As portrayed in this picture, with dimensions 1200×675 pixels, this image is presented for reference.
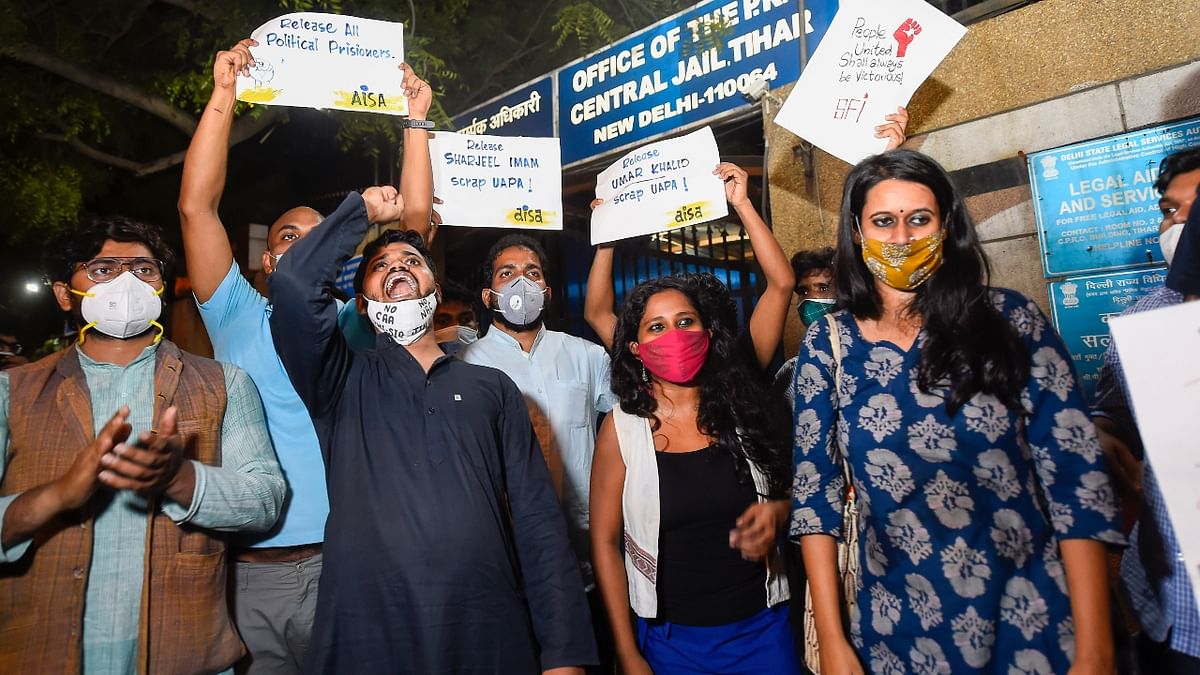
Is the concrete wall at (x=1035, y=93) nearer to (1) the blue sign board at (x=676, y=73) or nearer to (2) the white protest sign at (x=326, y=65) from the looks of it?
(1) the blue sign board at (x=676, y=73)

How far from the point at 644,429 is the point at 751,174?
3.93m

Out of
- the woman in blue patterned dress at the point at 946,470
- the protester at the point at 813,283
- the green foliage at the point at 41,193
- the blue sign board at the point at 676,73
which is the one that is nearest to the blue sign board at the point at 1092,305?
the protester at the point at 813,283

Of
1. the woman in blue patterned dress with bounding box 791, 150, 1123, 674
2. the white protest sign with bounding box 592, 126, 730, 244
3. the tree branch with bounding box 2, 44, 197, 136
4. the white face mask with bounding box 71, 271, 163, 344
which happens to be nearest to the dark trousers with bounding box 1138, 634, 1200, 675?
the woman in blue patterned dress with bounding box 791, 150, 1123, 674

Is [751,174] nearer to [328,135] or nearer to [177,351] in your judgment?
[177,351]

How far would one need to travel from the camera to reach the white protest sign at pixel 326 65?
3.23 m

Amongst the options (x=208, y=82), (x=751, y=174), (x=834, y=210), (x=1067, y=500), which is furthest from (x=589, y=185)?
(x=1067, y=500)

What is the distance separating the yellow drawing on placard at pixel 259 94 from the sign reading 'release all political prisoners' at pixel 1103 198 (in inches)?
148

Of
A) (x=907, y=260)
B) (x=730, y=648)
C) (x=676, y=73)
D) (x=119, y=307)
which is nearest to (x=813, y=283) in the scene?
(x=907, y=260)

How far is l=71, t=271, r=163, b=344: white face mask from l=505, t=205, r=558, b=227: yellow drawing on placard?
1.99 metres

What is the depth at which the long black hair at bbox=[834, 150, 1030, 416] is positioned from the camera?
1.84 m

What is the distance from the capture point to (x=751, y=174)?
598 cm

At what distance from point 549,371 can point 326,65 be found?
5.95 ft

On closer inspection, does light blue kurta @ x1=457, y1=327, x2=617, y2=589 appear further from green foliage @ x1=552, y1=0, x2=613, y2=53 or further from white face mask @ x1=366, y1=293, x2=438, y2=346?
green foliage @ x1=552, y1=0, x2=613, y2=53

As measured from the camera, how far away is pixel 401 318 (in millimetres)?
2533
